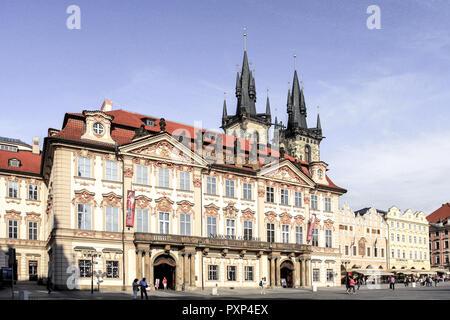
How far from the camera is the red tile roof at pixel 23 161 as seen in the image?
207 ft

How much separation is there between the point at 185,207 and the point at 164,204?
2.46 metres

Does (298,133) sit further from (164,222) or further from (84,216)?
(84,216)

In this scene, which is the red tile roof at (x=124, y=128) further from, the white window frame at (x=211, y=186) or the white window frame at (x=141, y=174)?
the white window frame at (x=211, y=186)

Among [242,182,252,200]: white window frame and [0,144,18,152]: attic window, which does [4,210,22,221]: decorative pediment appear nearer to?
[0,144,18,152]: attic window

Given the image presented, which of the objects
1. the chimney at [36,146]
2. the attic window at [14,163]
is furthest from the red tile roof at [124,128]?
the chimney at [36,146]

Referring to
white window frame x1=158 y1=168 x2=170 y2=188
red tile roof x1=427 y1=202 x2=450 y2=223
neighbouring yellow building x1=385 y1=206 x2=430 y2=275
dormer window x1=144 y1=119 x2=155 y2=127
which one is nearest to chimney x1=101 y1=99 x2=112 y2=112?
dormer window x1=144 y1=119 x2=155 y2=127

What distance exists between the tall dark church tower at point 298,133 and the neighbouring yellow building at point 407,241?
1427 inches

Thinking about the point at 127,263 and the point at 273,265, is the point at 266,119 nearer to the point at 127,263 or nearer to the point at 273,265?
the point at 273,265

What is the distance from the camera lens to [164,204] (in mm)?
54969

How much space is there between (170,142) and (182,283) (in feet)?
44.5

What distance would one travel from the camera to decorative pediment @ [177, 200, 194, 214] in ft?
184

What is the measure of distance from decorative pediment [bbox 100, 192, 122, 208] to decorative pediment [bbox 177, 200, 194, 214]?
20.7 feet

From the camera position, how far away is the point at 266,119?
132125 millimetres
